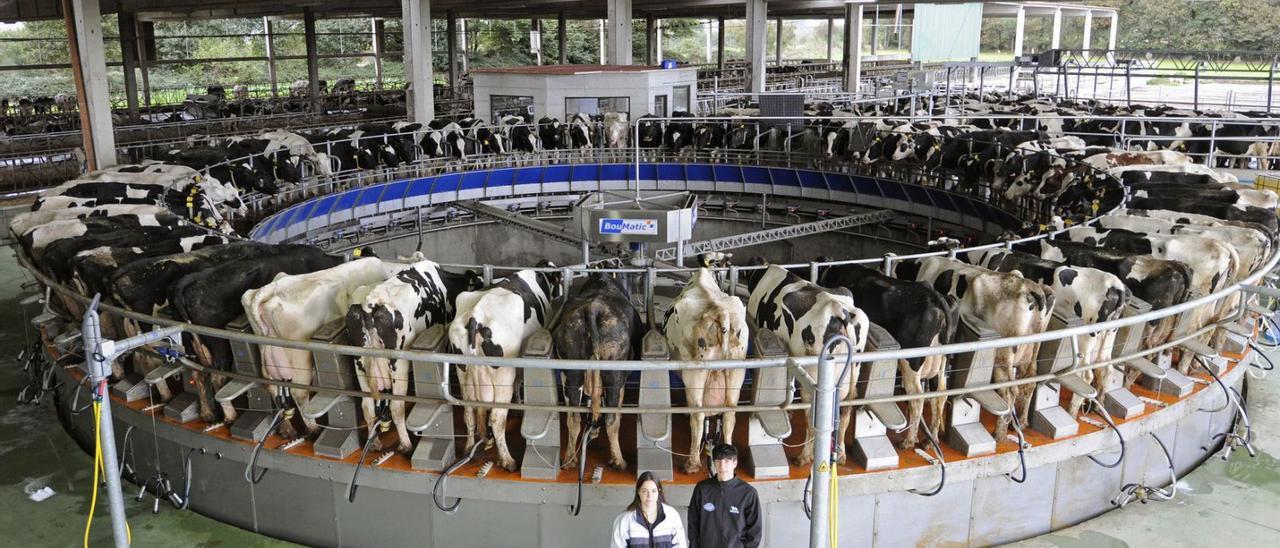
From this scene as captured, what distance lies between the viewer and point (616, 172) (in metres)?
19.3

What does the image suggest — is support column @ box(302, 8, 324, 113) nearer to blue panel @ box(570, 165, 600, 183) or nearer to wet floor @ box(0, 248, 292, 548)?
blue panel @ box(570, 165, 600, 183)

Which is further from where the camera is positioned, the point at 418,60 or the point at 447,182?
the point at 418,60

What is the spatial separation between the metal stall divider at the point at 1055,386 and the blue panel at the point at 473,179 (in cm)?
1281

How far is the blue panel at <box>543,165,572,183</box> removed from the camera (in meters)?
18.8

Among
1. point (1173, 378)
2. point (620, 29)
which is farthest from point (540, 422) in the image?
point (620, 29)

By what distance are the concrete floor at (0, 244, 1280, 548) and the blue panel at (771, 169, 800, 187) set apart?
11.1 m

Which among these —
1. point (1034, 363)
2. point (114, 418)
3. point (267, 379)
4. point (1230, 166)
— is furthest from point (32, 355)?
point (1230, 166)

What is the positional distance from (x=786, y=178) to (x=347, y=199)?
8.23 meters

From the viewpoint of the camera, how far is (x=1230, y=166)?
20.1m

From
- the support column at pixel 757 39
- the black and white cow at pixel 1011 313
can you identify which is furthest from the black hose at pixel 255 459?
the support column at pixel 757 39

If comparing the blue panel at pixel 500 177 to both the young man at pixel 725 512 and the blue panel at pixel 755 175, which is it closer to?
the blue panel at pixel 755 175

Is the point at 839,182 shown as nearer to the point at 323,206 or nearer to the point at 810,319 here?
the point at 323,206

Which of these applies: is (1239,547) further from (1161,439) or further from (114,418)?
(114,418)

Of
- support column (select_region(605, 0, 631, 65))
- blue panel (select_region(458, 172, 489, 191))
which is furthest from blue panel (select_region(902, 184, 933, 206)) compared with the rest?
support column (select_region(605, 0, 631, 65))
